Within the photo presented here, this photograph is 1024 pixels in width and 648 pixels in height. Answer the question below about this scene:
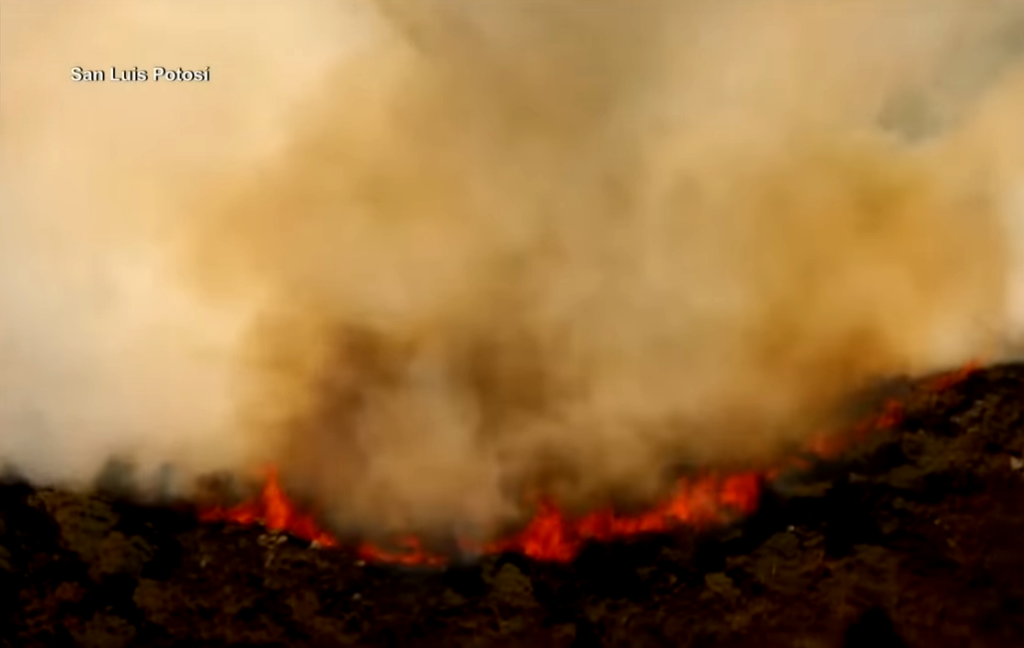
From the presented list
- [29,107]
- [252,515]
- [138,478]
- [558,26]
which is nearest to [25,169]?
[29,107]

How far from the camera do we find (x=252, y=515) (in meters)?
7.96

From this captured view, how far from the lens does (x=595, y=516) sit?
7891 millimetres

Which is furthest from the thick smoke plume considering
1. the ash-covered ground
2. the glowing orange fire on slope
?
the ash-covered ground

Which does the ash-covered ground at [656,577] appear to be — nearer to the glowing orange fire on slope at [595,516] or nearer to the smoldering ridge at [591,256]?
the glowing orange fire on slope at [595,516]

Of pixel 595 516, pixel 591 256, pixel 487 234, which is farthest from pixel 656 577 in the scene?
pixel 487 234

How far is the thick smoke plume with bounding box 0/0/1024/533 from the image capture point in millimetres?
8055

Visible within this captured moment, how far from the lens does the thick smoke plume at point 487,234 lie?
317 inches

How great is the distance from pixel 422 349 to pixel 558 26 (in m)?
2.57

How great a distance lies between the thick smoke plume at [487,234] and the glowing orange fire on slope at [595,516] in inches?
5.6

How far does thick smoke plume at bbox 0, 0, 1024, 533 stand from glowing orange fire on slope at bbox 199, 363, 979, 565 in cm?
14

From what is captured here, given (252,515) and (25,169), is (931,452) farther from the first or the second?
(25,169)

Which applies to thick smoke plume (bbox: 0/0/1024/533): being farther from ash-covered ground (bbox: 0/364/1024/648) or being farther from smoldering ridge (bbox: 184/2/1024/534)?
ash-covered ground (bbox: 0/364/1024/648)

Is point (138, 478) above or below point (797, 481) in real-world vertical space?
above

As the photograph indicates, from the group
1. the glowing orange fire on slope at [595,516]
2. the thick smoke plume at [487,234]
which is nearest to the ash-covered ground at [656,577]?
the glowing orange fire on slope at [595,516]
